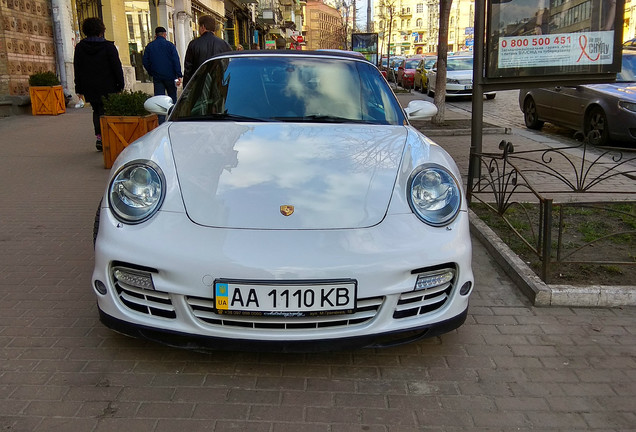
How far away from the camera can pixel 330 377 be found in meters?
2.71

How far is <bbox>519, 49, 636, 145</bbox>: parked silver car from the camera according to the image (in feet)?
29.5

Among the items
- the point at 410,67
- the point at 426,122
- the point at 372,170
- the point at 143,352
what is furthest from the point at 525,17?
the point at 410,67

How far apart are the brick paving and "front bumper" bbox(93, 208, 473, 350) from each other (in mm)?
234

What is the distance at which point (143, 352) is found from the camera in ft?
9.55

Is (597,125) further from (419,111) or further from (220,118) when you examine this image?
(220,118)

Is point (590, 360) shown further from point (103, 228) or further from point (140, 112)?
point (140, 112)

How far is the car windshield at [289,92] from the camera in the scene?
3740mm

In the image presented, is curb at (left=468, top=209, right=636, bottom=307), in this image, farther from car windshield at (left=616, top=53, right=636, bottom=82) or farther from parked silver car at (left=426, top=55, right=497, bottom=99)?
parked silver car at (left=426, top=55, right=497, bottom=99)

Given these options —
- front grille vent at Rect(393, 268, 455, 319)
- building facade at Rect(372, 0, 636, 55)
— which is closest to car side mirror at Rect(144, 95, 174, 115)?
front grille vent at Rect(393, 268, 455, 319)

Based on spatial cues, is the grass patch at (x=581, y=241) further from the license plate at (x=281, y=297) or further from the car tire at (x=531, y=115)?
the car tire at (x=531, y=115)

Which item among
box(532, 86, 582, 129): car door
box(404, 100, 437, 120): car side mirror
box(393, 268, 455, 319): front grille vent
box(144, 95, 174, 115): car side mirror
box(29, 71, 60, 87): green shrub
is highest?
box(29, 71, 60, 87): green shrub

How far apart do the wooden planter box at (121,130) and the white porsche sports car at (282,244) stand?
4191 millimetres

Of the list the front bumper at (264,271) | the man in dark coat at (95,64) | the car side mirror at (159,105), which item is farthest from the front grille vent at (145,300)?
the man in dark coat at (95,64)

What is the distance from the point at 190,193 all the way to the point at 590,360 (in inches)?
87.6
